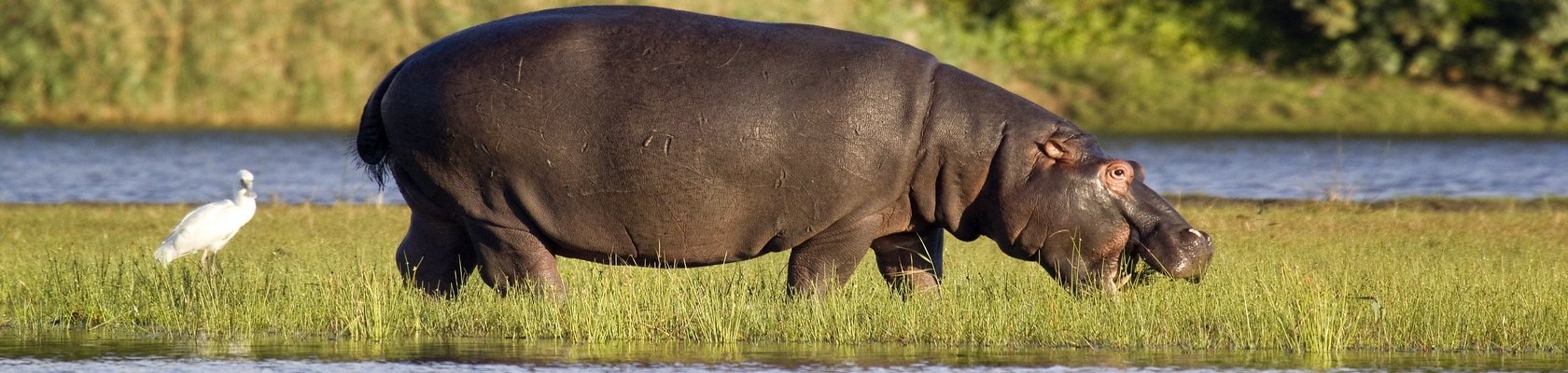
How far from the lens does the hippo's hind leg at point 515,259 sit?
833 cm

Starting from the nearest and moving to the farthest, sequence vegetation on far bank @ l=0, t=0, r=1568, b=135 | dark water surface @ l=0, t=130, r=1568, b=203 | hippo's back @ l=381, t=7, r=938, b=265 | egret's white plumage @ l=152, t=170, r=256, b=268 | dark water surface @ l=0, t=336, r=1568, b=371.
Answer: dark water surface @ l=0, t=336, r=1568, b=371 → hippo's back @ l=381, t=7, r=938, b=265 → egret's white plumage @ l=152, t=170, r=256, b=268 → dark water surface @ l=0, t=130, r=1568, b=203 → vegetation on far bank @ l=0, t=0, r=1568, b=135

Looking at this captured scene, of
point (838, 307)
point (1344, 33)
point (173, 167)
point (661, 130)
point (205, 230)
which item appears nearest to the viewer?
point (661, 130)

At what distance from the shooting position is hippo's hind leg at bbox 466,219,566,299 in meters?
8.33

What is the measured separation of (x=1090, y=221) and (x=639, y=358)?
1850 mm

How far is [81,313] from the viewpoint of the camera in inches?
357

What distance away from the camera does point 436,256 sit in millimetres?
8734

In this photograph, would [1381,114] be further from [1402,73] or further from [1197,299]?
[1197,299]

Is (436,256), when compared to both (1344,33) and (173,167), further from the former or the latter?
(1344,33)

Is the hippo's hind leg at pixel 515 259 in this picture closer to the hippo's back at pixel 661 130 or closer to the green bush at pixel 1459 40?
the hippo's back at pixel 661 130

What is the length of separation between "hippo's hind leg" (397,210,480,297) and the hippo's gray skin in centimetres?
9

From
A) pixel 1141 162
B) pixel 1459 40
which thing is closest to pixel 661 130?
pixel 1141 162

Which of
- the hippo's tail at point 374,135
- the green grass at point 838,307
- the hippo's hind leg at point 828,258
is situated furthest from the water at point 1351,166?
the hippo's tail at point 374,135

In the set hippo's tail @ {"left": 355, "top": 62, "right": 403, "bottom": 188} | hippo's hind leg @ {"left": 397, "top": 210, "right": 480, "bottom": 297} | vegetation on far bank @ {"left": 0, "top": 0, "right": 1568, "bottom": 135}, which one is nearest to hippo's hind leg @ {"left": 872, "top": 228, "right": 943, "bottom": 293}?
hippo's hind leg @ {"left": 397, "top": 210, "right": 480, "bottom": 297}

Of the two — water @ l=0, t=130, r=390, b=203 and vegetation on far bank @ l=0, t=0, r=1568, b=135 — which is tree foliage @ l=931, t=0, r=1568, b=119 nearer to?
vegetation on far bank @ l=0, t=0, r=1568, b=135
